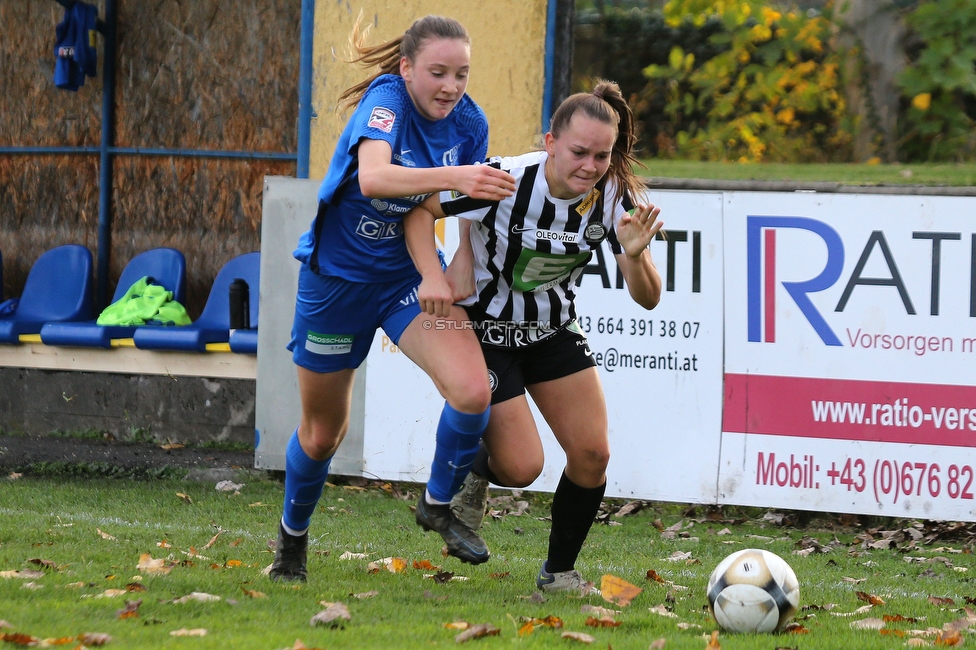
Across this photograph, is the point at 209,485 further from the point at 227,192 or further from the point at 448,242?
the point at 227,192

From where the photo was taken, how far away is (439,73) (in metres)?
4.09

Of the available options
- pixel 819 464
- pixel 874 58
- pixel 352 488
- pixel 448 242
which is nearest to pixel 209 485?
pixel 352 488

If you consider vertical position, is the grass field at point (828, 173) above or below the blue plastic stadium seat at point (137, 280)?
above

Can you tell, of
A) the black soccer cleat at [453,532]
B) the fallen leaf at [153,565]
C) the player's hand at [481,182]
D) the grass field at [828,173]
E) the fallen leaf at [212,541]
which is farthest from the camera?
the grass field at [828,173]

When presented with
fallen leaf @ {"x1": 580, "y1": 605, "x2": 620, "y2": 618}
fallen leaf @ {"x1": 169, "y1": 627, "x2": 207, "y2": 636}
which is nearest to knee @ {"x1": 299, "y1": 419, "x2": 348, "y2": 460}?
fallen leaf @ {"x1": 169, "y1": 627, "x2": 207, "y2": 636}

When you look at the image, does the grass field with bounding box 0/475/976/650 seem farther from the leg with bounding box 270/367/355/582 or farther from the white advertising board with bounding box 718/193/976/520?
the white advertising board with bounding box 718/193/976/520

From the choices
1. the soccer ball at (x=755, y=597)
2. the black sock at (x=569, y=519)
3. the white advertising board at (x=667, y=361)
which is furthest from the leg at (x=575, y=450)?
the white advertising board at (x=667, y=361)

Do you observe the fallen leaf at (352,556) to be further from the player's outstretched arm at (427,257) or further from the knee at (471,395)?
the player's outstretched arm at (427,257)

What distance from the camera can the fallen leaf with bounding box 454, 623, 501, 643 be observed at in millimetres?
3758

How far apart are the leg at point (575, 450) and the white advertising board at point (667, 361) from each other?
2.48 meters

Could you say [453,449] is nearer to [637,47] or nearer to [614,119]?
[614,119]

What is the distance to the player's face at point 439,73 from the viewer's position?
4.07 metres

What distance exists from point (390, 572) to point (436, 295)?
1.57 metres

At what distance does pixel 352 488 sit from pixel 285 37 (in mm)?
4466
